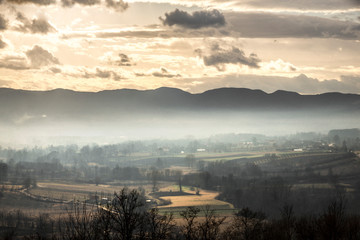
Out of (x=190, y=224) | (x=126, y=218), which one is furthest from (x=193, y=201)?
(x=126, y=218)

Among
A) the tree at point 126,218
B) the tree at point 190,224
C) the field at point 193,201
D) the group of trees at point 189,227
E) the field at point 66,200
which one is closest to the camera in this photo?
the tree at point 126,218

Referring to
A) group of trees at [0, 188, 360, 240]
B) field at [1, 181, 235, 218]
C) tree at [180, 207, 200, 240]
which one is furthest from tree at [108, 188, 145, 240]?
field at [1, 181, 235, 218]

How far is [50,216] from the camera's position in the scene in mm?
136875

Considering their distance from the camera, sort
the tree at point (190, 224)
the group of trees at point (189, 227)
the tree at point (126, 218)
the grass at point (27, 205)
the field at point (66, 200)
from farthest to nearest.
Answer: the grass at point (27, 205) → the field at point (66, 200) → the tree at point (190, 224) → the group of trees at point (189, 227) → the tree at point (126, 218)

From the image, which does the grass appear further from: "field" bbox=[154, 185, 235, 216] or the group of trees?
the group of trees

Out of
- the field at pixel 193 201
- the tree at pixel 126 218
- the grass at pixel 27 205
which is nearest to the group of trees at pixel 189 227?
the tree at pixel 126 218

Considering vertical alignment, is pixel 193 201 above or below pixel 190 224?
below

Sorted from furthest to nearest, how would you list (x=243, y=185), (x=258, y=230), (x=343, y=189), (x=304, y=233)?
(x=243, y=185)
(x=343, y=189)
(x=258, y=230)
(x=304, y=233)

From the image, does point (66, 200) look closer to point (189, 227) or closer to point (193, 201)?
point (193, 201)

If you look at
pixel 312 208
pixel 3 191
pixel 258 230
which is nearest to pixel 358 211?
pixel 312 208

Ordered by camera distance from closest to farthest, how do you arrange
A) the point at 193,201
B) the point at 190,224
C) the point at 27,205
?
the point at 190,224
the point at 27,205
the point at 193,201

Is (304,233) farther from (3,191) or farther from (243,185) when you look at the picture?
(3,191)

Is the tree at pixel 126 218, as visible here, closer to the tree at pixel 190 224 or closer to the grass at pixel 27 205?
the tree at pixel 190 224

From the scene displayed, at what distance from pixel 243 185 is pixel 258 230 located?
122248mm
